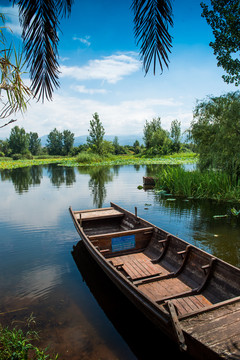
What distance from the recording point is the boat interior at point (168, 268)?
4387 millimetres

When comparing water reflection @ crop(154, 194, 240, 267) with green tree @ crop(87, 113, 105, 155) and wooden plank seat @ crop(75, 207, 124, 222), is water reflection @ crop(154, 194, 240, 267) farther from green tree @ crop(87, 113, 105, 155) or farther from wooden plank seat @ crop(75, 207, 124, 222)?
green tree @ crop(87, 113, 105, 155)

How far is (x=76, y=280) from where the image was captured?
632cm

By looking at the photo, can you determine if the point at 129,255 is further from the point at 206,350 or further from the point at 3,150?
the point at 3,150

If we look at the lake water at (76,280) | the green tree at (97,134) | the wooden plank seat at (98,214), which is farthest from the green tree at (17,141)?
the wooden plank seat at (98,214)

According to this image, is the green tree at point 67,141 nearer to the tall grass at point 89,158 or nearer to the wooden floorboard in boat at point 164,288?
the tall grass at point 89,158

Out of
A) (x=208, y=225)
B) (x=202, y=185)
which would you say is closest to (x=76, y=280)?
(x=208, y=225)

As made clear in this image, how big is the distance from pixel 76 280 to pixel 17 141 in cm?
6890

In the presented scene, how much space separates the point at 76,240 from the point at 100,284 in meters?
2.85

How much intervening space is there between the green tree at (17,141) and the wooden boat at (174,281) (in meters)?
65.4

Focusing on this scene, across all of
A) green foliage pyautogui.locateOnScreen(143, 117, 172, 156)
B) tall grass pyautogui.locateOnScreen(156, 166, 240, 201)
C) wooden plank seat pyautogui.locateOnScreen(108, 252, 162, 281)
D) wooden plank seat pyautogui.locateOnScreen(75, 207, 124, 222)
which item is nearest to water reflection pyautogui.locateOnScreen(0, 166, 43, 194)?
tall grass pyautogui.locateOnScreen(156, 166, 240, 201)

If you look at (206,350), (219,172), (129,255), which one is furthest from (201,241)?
(219,172)

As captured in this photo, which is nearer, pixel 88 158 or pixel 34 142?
pixel 88 158

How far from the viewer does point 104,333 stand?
4.48m

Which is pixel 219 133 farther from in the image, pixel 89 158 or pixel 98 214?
pixel 89 158
